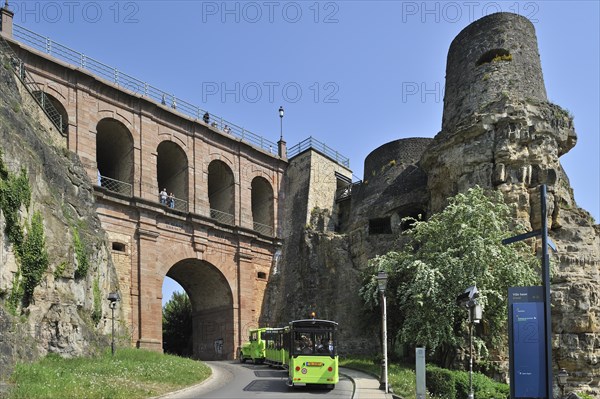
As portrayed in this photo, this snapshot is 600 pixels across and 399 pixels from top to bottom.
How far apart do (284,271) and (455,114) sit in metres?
14.4

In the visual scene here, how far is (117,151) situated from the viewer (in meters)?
34.0

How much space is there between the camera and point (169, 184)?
1460 inches

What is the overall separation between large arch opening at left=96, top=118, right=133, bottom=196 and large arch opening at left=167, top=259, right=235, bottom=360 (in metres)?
5.76

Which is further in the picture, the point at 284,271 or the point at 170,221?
the point at 284,271

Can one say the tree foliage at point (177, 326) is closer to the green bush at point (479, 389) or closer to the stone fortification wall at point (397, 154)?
the stone fortification wall at point (397, 154)

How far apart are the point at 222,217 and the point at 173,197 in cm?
504

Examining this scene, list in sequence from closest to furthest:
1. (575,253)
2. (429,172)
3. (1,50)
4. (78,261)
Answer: (78,261) → (1,50) → (575,253) → (429,172)

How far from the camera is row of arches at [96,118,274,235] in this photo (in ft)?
107

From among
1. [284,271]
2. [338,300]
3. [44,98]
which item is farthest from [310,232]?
[44,98]

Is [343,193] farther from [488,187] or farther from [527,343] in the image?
[527,343]

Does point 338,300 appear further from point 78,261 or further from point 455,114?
point 78,261

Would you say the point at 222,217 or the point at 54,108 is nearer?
the point at 54,108

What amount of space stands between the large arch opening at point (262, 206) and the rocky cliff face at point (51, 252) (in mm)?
14009

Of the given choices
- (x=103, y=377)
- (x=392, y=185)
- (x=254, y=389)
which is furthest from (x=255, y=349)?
(x=103, y=377)
